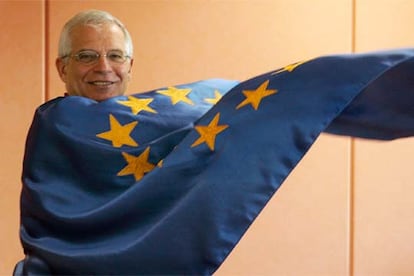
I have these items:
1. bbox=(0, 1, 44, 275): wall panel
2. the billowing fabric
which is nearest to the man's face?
the billowing fabric

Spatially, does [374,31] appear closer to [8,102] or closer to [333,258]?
[333,258]

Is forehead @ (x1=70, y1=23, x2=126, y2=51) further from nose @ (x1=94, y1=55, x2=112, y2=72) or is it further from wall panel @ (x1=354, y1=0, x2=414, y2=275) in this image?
wall panel @ (x1=354, y1=0, x2=414, y2=275)

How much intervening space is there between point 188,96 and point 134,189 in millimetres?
330

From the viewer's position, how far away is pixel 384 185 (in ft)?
8.98

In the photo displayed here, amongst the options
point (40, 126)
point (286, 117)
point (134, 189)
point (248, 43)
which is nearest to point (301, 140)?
point (286, 117)

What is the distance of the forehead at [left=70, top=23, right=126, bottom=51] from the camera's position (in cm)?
167

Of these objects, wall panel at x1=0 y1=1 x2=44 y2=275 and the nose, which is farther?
wall panel at x1=0 y1=1 x2=44 y2=275

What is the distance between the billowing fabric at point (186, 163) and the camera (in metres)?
1.32

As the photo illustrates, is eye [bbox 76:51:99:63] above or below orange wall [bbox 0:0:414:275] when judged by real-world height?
above

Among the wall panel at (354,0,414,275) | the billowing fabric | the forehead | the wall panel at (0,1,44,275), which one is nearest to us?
the billowing fabric

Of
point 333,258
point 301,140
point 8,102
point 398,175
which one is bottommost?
point 333,258

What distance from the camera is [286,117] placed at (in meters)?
1.35

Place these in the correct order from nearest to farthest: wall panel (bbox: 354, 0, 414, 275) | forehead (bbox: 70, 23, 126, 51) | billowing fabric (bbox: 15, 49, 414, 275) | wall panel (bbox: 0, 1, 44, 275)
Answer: billowing fabric (bbox: 15, 49, 414, 275), forehead (bbox: 70, 23, 126, 51), wall panel (bbox: 0, 1, 44, 275), wall panel (bbox: 354, 0, 414, 275)

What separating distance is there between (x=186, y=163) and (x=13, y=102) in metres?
1.37
